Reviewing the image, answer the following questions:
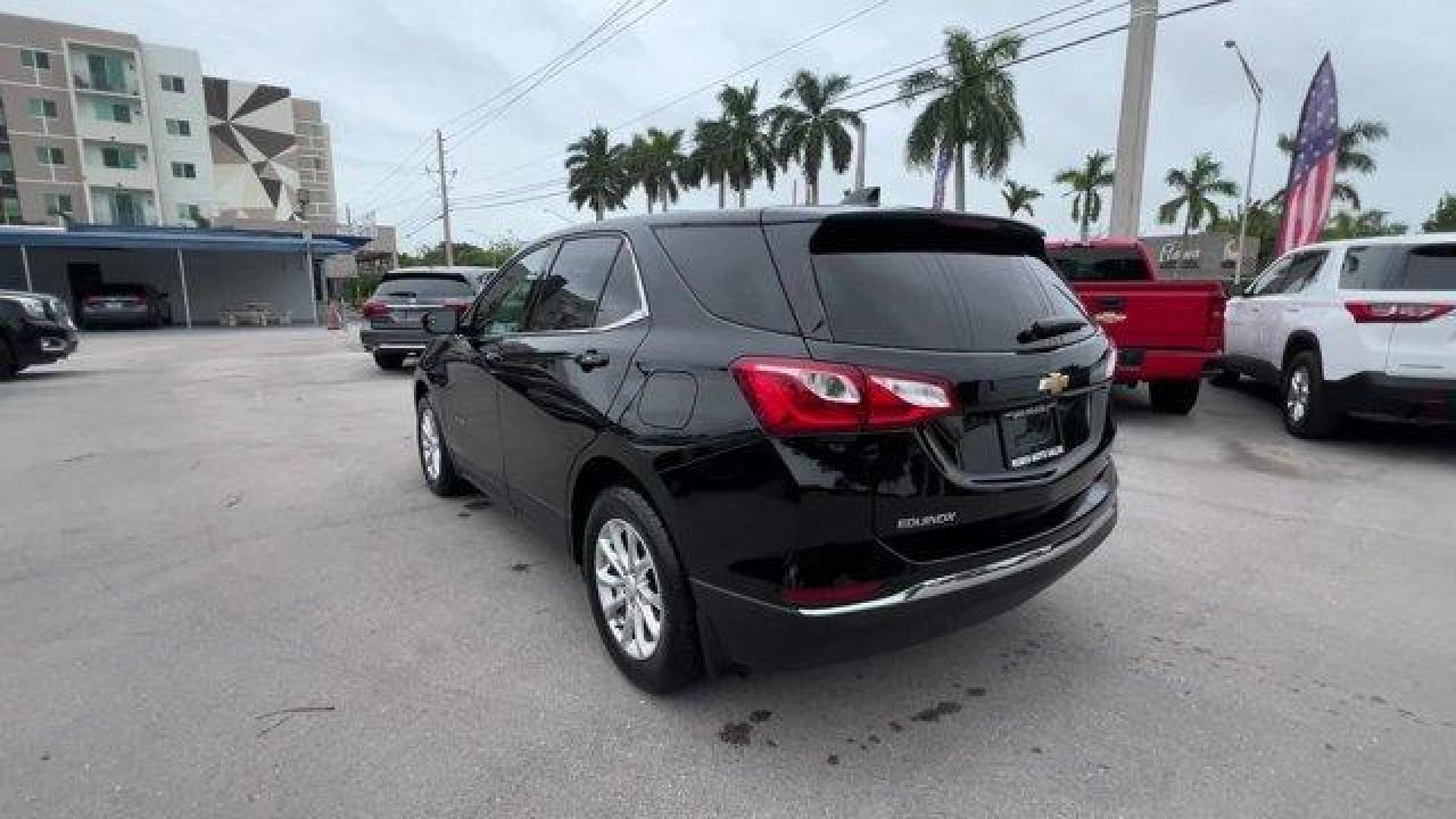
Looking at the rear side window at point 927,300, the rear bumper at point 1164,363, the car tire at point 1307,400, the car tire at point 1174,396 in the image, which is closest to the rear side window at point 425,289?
the rear bumper at point 1164,363

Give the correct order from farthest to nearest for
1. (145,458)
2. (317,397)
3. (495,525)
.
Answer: (317,397), (145,458), (495,525)

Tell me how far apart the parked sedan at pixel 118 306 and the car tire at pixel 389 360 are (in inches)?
804

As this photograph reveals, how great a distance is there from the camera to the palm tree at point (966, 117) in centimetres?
2873

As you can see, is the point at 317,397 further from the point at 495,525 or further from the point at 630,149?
the point at 630,149

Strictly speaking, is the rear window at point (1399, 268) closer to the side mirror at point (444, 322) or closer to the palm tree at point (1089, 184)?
the side mirror at point (444, 322)

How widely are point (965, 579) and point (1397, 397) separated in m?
5.65

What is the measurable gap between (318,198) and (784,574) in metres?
76.7

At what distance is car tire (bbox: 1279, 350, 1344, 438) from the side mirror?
6846 mm

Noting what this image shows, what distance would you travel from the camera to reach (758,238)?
253cm

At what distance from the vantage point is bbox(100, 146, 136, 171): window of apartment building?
47562mm

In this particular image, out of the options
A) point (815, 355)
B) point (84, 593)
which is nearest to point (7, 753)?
point (84, 593)

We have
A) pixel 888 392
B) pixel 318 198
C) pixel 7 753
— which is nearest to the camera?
pixel 888 392

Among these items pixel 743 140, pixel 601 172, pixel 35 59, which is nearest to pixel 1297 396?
pixel 743 140

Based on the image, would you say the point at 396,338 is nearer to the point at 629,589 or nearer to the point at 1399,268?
the point at 629,589
